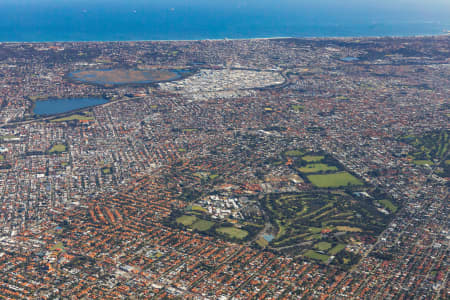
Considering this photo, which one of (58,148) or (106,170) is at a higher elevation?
(58,148)

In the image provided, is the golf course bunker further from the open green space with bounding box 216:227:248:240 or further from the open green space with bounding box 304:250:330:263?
the open green space with bounding box 304:250:330:263

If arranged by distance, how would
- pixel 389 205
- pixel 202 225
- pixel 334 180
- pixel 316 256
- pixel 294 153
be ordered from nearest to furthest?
1. pixel 316 256
2. pixel 202 225
3. pixel 389 205
4. pixel 334 180
5. pixel 294 153

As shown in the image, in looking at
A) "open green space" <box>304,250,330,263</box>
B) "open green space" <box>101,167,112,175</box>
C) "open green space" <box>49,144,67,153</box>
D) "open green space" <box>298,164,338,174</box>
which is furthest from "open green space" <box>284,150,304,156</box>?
"open green space" <box>49,144,67,153</box>

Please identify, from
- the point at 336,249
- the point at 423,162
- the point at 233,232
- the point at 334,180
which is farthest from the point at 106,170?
the point at 423,162

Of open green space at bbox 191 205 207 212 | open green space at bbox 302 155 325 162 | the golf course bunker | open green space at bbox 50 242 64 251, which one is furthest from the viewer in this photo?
the golf course bunker

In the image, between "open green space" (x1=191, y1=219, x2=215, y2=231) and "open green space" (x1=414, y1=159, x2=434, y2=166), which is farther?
"open green space" (x1=414, y1=159, x2=434, y2=166)

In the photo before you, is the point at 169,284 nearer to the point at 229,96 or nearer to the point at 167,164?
the point at 167,164

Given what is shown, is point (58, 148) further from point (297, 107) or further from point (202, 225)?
point (297, 107)
